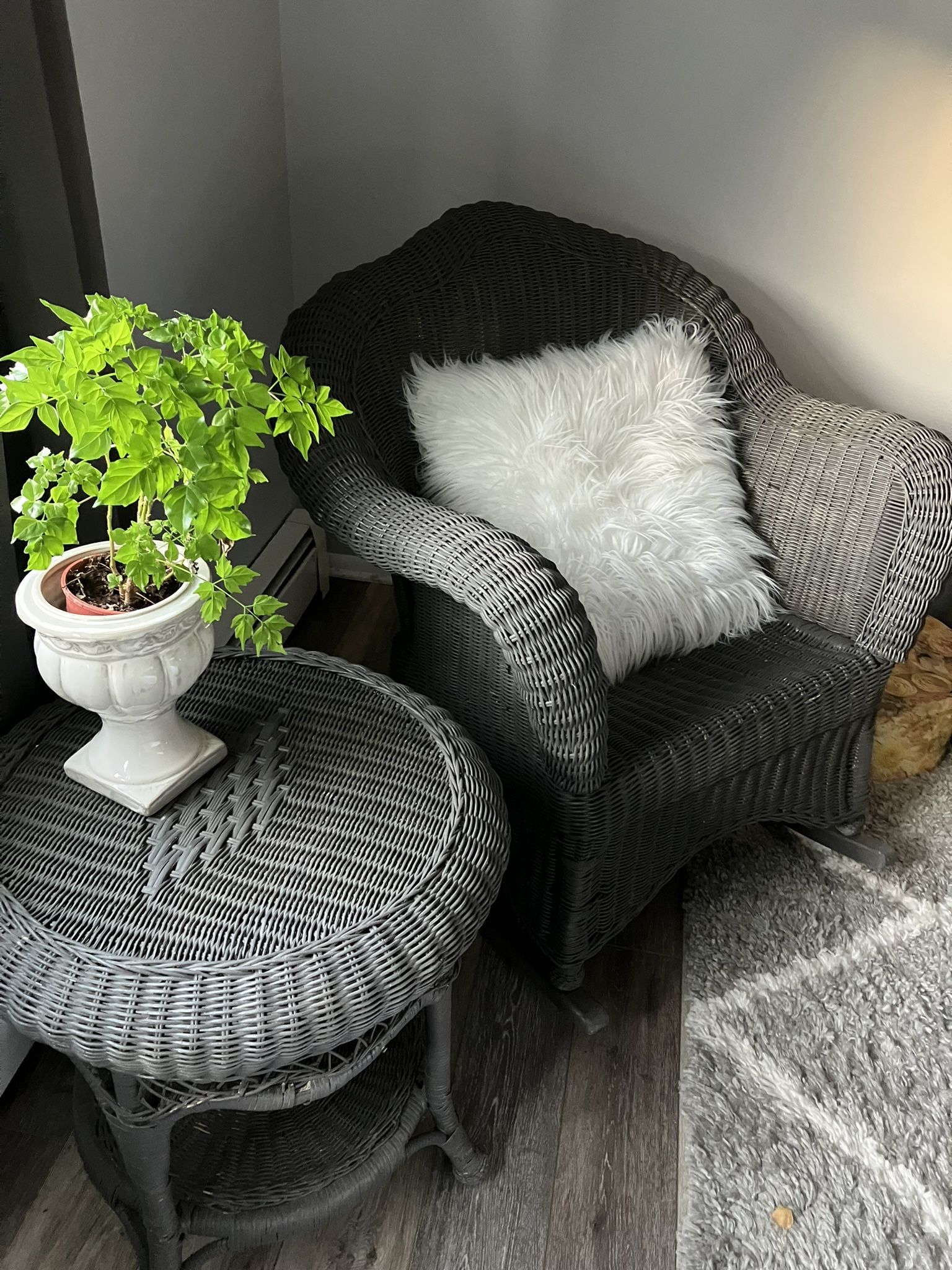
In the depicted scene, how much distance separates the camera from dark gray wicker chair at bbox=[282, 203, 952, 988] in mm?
1272

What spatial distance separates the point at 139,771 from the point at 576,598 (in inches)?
20.3

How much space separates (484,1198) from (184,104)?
1592mm

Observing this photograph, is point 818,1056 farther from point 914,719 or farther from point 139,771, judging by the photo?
point 139,771

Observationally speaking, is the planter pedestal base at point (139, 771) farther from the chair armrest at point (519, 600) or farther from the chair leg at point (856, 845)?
the chair leg at point (856, 845)

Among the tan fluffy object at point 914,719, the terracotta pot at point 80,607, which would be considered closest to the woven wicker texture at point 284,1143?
the terracotta pot at point 80,607

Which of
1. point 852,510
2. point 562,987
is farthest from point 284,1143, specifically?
point 852,510

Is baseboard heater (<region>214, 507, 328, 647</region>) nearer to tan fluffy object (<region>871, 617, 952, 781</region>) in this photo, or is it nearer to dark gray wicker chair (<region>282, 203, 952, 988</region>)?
dark gray wicker chair (<region>282, 203, 952, 988</region>)

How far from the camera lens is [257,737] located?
1146 mm

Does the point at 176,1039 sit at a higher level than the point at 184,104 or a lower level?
lower

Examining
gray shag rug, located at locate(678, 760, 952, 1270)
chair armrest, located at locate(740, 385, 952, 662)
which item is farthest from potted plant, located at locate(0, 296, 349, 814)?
chair armrest, located at locate(740, 385, 952, 662)

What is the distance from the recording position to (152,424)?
0.84 metres

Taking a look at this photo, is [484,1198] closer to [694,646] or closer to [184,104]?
[694,646]

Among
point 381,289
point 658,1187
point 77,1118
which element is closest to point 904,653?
point 658,1187

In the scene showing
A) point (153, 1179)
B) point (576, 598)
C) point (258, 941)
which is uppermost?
point (576, 598)
